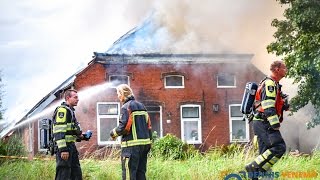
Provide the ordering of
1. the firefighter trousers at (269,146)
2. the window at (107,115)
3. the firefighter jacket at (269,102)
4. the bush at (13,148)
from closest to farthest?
1. the firefighter jacket at (269,102)
2. the firefighter trousers at (269,146)
3. the bush at (13,148)
4. the window at (107,115)

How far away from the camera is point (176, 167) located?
30.1ft

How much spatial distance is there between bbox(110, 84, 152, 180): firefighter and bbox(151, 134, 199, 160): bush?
2.90 metres

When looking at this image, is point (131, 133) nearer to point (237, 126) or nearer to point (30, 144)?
point (30, 144)

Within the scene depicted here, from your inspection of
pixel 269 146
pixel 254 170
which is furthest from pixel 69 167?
pixel 269 146

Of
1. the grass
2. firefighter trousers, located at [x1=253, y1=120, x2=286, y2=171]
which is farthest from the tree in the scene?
firefighter trousers, located at [x1=253, y1=120, x2=286, y2=171]

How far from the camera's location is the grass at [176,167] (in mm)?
8914

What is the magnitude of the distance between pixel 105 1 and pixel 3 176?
605 centimetres

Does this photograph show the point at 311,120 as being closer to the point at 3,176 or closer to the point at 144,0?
the point at 144,0

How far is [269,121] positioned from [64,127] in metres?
2.72

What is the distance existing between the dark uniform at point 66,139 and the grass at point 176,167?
1474mm

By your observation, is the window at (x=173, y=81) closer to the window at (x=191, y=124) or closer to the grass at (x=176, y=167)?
the window at (x=191, y=124)

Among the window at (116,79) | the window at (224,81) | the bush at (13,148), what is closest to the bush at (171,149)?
the window at (116,79)

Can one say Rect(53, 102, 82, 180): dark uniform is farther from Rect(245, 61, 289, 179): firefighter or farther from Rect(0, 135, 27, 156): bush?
Rect(0, 135, 27, 156): bush

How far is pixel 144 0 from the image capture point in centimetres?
1387
